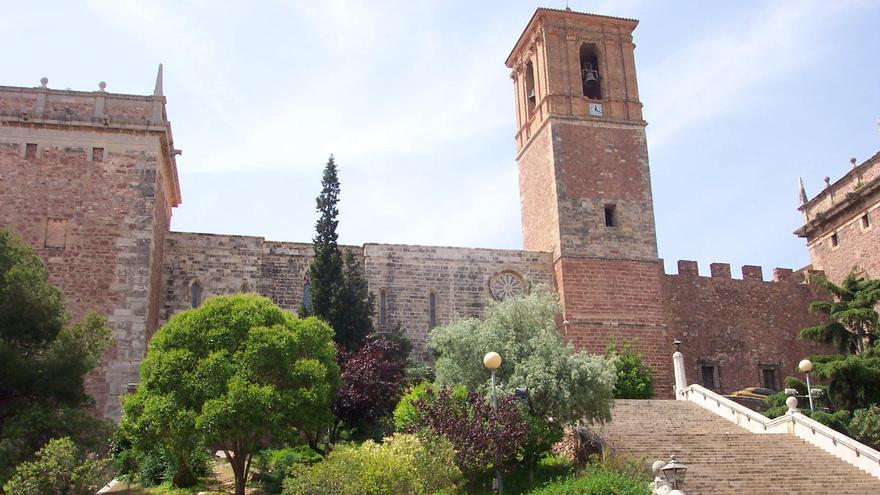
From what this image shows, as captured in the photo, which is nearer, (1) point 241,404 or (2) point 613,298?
(1) point 241,404

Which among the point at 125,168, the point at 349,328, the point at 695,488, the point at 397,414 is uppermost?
the point at 125,168

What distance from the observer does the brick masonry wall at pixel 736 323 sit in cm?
2864

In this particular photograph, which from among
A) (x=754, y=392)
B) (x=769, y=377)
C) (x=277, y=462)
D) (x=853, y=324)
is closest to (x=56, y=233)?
(x=277, y=462)

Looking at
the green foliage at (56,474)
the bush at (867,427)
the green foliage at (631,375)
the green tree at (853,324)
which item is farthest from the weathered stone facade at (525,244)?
the bush at (867,427)

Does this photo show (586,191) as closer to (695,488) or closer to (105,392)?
(695,488)

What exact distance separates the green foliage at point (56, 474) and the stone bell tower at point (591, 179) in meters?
14.7

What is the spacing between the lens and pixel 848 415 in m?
21.3

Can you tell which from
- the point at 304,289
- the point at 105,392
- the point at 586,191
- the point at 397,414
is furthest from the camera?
the point at 586,191

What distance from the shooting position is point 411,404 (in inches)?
698

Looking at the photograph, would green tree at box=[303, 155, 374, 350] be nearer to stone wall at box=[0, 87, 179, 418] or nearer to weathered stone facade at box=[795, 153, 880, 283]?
stone wall at box=[0, 87, 179, 418]

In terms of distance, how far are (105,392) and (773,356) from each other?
66.6 ft

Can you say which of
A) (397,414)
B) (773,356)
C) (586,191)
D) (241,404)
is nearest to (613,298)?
(586,191)

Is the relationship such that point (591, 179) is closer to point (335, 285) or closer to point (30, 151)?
point (335, 285)

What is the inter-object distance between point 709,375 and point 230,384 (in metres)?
17.4
